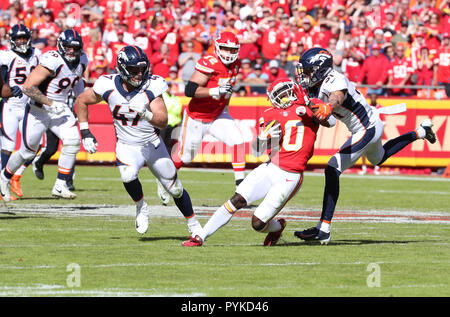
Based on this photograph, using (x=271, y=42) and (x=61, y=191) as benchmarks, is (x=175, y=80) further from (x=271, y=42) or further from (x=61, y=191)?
(x=61, y=191)

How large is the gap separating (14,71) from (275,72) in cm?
797

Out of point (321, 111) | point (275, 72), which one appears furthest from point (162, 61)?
point (321, 111)

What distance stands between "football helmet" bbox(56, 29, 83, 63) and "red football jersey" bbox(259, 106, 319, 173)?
3853mm

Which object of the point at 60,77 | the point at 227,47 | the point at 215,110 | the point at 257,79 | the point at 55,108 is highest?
the point at 227,47

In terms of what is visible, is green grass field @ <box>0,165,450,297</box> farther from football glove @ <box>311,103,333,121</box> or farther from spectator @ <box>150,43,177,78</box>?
spectator @ <box>150,43,177,78</box>

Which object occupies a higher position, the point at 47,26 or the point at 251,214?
the point at 251,214

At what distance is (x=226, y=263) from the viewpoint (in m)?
6.96

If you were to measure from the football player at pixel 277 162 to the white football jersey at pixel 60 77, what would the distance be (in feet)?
13.5

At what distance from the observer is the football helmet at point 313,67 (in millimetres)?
8258

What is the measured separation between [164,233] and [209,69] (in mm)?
3024

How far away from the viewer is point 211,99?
11.2m

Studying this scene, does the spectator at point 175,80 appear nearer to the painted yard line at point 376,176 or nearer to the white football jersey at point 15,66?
the painted yard line at point 376,176
